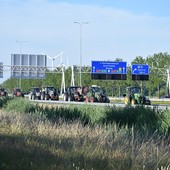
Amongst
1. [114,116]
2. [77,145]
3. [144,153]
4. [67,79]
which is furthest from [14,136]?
[67,79]

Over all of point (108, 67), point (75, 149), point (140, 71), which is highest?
point (108, 67)

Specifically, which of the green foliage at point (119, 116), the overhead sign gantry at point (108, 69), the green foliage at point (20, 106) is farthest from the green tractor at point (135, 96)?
the green foliage at point (119, 116)

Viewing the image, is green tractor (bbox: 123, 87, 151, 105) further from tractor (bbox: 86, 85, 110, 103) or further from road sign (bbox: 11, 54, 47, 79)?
road sign (bbox: 11, 54, 47, 79)

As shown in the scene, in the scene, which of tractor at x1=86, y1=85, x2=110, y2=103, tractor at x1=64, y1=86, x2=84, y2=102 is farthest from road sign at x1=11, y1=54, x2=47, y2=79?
tractor at x1=86, y1=85, x2=110, y2=103

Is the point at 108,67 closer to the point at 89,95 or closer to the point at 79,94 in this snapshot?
the point at 79,94

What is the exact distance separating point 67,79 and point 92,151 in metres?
98.3

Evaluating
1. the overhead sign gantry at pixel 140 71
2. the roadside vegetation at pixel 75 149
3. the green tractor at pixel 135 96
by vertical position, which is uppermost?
Answer: the overhead sign gantry at pixel 140 71

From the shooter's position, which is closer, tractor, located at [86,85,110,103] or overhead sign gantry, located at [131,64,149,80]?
tractor, located at [86,85,110,103]

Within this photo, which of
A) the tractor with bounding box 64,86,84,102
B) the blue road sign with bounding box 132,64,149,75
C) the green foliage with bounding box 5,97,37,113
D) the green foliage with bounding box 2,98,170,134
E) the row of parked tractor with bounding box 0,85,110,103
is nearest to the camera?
the green foliage with bounding box 2,98,170,134

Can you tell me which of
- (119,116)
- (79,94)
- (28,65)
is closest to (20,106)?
(119,116)

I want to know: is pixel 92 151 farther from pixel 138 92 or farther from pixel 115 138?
pixel 138 92

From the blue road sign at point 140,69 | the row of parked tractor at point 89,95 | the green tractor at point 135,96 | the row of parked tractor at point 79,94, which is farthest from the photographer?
the blue road sign at point 140,69

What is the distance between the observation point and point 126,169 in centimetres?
818

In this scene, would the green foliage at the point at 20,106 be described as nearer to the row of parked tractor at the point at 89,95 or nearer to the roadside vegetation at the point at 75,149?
the roadside vegetation at the point at 75,149
